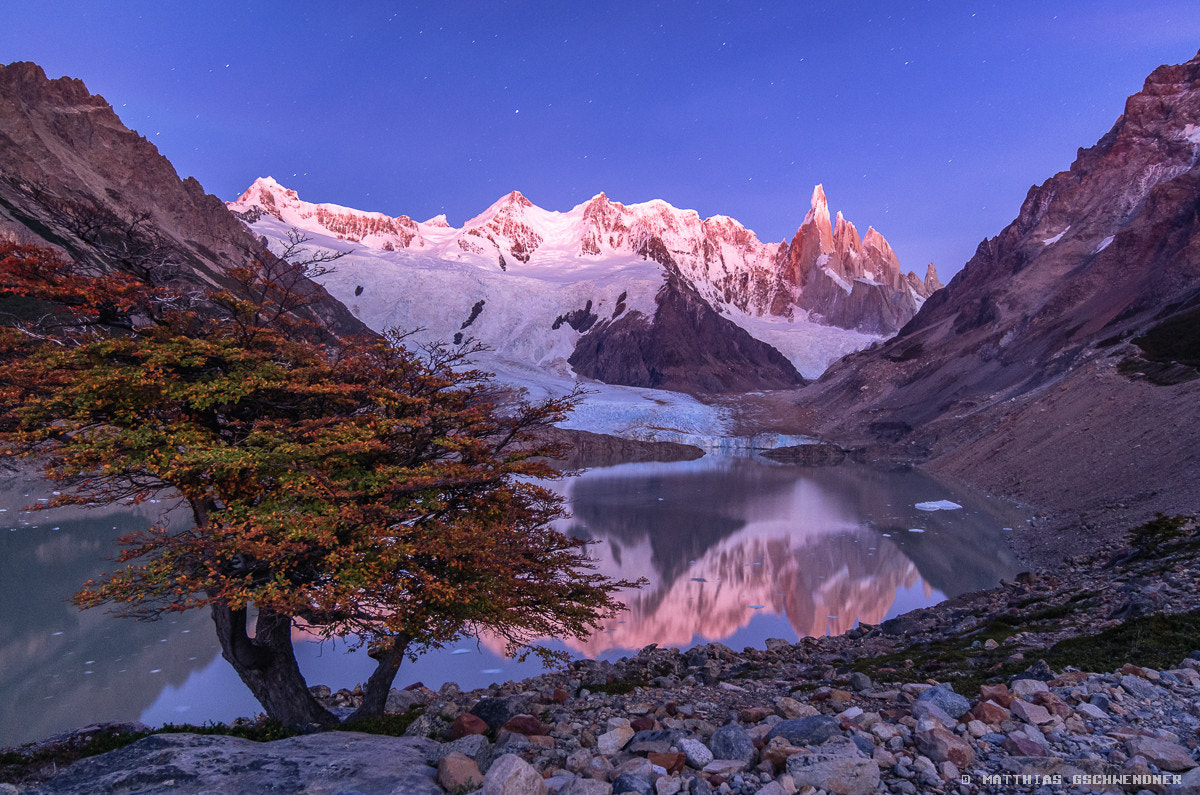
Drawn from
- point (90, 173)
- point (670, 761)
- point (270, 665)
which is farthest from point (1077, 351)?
point (90, 173)

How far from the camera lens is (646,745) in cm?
715

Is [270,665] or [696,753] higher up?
[696,753]

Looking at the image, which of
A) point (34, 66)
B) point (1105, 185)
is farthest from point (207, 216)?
point (1105, 185)

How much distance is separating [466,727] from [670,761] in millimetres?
3534

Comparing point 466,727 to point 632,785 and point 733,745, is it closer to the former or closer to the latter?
point 632,785

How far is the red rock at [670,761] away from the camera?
6.57 meters

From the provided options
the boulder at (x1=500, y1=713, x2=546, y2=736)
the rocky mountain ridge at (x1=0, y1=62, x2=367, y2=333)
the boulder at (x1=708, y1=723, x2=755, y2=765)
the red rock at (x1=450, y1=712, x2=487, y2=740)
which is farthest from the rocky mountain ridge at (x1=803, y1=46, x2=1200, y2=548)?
the rocky mountain ridge at (x1=0, y1=62, x2=367, y2=333)

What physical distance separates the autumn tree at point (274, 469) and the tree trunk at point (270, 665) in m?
0.03

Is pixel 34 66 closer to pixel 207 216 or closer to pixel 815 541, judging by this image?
pixel 207 216

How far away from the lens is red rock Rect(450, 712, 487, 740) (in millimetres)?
8914

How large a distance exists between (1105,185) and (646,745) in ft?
501

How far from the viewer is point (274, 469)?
9.45m

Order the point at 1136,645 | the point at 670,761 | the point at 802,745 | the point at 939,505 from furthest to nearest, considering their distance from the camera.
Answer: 1. the point at 939,505
2. the point at 1136,645
3. the point at 802,745
4. the point at 670,761

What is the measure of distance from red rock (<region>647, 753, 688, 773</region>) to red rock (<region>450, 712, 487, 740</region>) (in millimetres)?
3192
